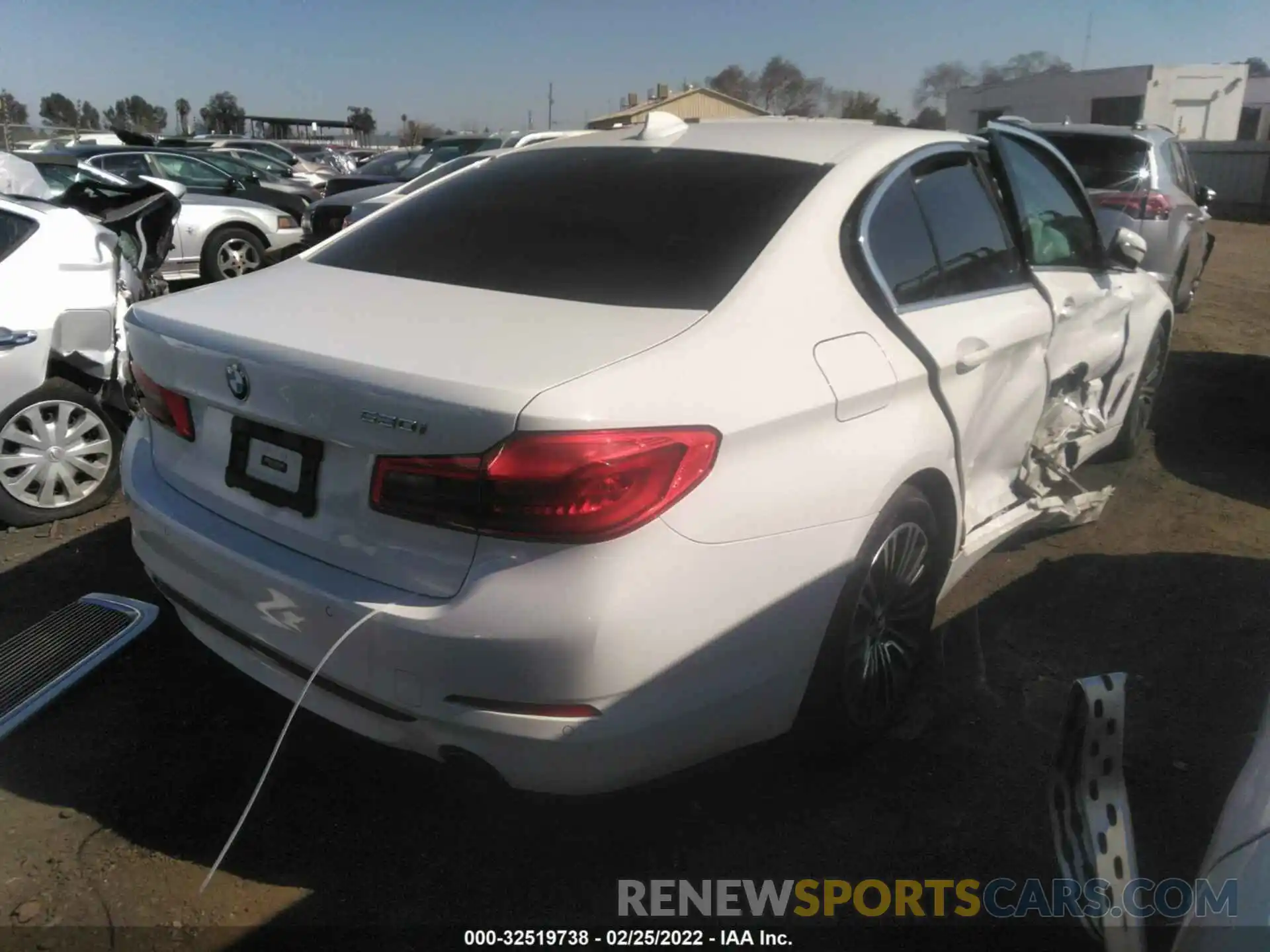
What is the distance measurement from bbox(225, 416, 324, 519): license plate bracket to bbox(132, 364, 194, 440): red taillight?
21 cm

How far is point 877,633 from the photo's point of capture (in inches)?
111

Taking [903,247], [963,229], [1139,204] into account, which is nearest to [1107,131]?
[1139,204]

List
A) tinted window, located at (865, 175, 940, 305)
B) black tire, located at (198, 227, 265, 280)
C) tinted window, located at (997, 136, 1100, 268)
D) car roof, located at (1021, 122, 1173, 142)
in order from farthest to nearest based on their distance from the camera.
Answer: black tire, located at (198, 227, 265, 280) < car roof, located at (1021, 122, 1173, 142) < tinted window, located at (997, 136, 1100, 268) < tinted window, located at (865, 175, 940, 305)

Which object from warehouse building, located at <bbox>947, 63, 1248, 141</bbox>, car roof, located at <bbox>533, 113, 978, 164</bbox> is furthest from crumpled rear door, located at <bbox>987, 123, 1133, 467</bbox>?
warehouse building, located at <bbox>947, 63, 1248, 141</bbox>

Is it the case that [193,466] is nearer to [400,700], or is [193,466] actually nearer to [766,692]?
[400,700]

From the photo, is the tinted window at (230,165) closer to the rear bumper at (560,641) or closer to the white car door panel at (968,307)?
the white car door panel at (968,307)

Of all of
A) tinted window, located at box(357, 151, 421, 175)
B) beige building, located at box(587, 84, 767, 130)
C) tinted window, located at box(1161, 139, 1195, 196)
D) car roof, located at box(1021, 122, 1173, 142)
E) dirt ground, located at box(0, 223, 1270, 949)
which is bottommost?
dirt ground, located at box(0, 223, 1270, 949)

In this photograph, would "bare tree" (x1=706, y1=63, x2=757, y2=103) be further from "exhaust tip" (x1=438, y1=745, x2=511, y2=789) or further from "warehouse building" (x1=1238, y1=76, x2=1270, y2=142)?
"exhaust tip" (x1=438, y1=745, x2=511, y2=789)

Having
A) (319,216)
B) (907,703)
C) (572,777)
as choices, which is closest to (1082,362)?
(907,703)

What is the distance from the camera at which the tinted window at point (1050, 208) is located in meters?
4.02

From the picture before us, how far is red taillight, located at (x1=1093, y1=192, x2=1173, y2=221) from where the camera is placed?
28.2 ft

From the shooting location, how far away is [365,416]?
2.06 meters

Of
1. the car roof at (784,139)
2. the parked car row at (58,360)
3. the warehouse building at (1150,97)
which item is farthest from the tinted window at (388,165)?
the warehouse building at (1150,97)

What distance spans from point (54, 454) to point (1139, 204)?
8160 mm
